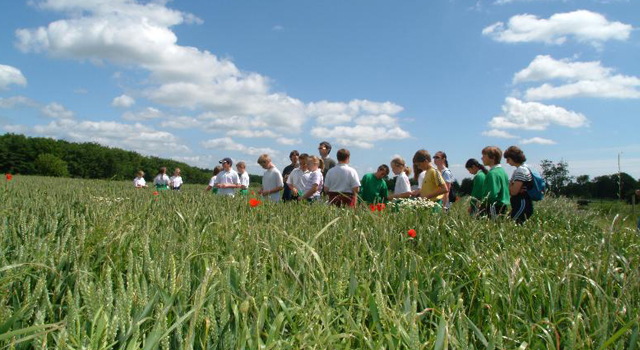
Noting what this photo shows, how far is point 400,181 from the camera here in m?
8.25

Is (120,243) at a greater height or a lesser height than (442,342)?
greater

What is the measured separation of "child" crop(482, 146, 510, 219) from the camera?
636cm

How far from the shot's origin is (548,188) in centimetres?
1347

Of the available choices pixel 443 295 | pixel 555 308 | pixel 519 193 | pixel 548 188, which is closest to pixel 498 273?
pixel 555 308

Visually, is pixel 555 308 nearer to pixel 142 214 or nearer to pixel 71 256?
pixel 71 256

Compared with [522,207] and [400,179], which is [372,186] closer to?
[400,179]

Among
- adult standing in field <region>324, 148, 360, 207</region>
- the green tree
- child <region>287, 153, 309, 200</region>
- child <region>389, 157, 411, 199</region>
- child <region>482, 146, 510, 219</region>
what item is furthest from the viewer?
the green tree

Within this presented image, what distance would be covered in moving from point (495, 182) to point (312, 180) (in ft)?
11.0

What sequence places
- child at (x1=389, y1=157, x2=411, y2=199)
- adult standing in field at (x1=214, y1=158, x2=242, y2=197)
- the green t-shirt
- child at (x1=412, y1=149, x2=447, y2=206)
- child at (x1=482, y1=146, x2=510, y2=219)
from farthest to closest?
adult standing in field at (x1=214, y1=158, x2=242, y2=197) < the green t-shirt < child at (x1=389, y1=157, x2=411, y2=199) < child at (x1=412, y1=149, x2=447, y2=206) < child at (x1=482, y1=146, x2=510, y2=219)

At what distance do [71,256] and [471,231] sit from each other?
2732mm

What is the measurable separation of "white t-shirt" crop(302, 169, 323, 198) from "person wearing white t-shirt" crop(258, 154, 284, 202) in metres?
0.57

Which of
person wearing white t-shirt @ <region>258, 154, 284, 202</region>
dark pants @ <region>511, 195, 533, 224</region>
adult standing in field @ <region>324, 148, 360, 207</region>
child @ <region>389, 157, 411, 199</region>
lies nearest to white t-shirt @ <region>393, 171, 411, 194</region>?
child @ <region>389, 157, 411, 199</region>

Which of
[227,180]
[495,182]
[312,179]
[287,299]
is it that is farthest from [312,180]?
[287,299]

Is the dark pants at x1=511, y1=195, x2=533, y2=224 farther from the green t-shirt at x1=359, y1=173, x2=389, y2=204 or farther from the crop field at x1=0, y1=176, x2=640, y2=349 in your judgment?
the crop field at x1=0, y1=176, x2=640, y2=349
